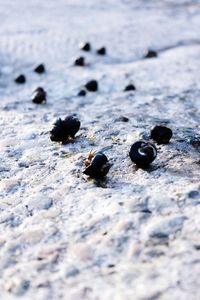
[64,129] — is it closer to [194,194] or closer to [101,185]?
[101,185]

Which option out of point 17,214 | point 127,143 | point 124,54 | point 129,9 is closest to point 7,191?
point 17,214

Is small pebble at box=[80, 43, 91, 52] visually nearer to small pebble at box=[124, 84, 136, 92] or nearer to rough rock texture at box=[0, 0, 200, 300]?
rough rock texture at box=[0, 0, 200, 300]

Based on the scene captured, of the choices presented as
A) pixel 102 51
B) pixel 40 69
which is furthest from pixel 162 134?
pixel 102 51

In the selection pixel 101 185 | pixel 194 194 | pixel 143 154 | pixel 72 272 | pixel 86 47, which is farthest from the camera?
pixel 86 47

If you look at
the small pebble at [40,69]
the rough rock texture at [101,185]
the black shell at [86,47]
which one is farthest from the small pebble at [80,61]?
the black shell at [86,47]

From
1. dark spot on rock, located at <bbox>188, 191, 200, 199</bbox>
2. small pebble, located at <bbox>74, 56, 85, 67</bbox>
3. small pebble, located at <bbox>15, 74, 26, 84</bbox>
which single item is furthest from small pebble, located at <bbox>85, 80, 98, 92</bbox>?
dark spot on rock, located at <bbox>188, 191, 200, 199</bbox>

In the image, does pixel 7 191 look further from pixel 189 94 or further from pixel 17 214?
pixel 189 94
